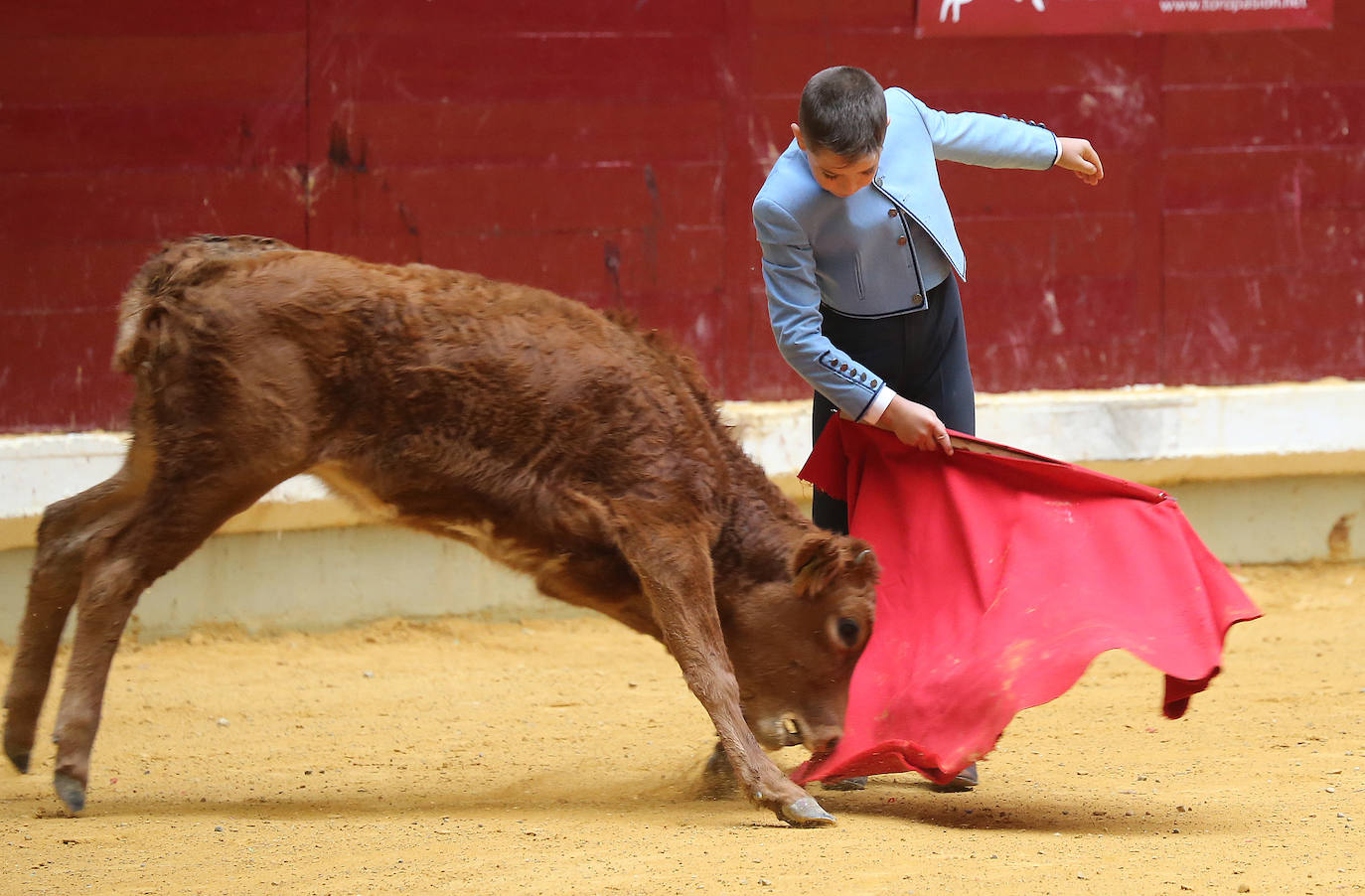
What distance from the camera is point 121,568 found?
3764 millimetres

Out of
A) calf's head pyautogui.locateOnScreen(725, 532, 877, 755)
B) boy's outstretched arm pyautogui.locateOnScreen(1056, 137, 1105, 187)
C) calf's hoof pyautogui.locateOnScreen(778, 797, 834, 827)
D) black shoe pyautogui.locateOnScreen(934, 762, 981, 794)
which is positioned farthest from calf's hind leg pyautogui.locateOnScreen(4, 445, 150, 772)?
boy's outstretched arm pyautogui.locateOnScreen(1056, 137, 1105, 187)

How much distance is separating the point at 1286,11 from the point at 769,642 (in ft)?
14.3

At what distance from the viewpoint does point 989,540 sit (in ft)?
12.7

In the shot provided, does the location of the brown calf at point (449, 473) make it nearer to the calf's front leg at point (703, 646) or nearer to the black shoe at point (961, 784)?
the calf's front leg at point (703, 646)

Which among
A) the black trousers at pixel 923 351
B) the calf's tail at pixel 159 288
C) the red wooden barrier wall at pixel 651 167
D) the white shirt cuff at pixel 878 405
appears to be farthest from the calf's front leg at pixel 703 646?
the red wooden barrier wall at pixel 651 167

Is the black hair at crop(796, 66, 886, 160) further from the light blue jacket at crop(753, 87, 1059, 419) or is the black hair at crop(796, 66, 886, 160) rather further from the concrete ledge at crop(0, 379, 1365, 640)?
the concrete ledge at crop(0, 379, 1365, 640)

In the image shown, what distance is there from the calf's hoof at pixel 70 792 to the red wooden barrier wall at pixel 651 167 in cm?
237

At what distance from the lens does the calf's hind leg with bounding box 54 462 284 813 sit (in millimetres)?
3705

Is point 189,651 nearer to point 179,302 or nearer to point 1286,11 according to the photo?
point 179,302

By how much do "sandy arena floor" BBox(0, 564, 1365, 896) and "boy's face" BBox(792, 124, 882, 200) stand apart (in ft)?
4.63

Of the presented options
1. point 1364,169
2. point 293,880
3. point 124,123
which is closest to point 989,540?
point 293,880

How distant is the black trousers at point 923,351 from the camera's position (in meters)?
3.92

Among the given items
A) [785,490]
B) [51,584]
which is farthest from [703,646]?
[785,490]

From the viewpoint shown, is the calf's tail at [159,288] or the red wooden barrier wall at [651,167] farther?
the red wooden barrier wall at [651,167]
